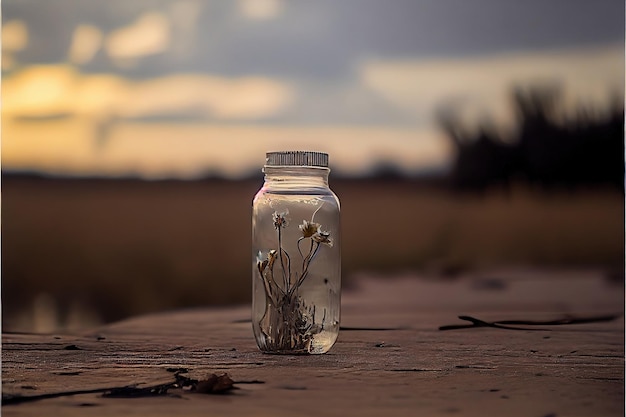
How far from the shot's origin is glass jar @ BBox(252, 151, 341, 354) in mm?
1244

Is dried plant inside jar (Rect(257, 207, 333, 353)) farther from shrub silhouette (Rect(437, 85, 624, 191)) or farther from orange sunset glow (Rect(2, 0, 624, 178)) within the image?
shrub silhouette (Rect(437, 85, 624, 191))

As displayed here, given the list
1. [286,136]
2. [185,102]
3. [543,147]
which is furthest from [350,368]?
[543,147]

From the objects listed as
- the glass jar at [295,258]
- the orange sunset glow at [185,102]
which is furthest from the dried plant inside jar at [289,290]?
the orange sunset glow at [185,102]

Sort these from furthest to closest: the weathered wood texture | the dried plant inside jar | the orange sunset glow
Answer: the orange sunset glow
the dried plant inside jar
the weathered wood texture

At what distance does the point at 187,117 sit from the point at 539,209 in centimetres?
92

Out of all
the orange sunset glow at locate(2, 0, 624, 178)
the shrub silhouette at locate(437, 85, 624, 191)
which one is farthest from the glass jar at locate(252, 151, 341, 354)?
the shrub silhouette at locate(437, 85, 624, 191)

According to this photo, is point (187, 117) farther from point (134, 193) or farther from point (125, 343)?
point (125, 343)

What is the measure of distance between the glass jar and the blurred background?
0.68 m

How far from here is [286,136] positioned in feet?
6.40

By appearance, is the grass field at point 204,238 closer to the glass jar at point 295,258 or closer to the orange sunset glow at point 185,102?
the orange sunset glow at point 185,102

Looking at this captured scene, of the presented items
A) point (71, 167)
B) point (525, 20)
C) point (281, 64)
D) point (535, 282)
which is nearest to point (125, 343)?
point (71, 167)

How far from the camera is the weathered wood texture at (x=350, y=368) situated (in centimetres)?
96

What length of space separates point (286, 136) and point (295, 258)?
736 millimetres

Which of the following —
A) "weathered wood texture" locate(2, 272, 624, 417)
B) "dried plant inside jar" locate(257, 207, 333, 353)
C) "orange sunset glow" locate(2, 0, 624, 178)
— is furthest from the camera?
"orange sunset glow" locate(2, 0, 624, 178)
